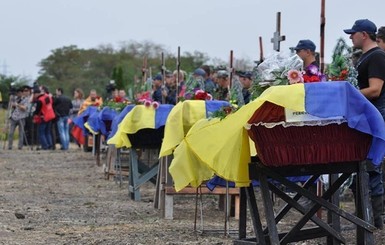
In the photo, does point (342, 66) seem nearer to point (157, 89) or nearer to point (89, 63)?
point (157, 89)

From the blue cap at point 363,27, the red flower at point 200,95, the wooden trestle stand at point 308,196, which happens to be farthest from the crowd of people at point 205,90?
the red flower at point 200,95

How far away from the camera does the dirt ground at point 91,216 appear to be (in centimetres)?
885

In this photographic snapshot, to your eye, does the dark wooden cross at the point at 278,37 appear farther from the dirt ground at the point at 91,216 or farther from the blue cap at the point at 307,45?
the dirt ground at the point at 91,216

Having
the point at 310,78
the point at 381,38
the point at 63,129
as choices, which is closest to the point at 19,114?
the point at 63,129

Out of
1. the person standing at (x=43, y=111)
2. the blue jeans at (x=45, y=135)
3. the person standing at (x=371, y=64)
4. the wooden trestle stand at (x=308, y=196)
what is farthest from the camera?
the blue jeans at (x=45, y=135)

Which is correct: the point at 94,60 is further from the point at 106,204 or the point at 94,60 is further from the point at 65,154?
the point at 106,204

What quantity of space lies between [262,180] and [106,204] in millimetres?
5949

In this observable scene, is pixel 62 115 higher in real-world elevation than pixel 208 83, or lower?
lower

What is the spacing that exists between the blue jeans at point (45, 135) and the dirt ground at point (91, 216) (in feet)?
38.7

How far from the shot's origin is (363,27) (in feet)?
27.7

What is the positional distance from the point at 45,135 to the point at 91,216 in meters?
19.7

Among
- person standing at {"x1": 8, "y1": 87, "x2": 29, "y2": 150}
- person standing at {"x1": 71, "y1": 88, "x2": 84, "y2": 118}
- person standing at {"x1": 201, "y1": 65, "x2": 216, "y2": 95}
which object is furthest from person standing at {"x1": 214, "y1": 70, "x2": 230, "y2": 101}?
person standing at {"x1": 71, "y1": 88, "x2": 84, "y2": 118}

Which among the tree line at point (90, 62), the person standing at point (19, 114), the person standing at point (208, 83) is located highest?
the tree line at point (90, 62)

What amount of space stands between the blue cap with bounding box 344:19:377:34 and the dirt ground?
1.77m
